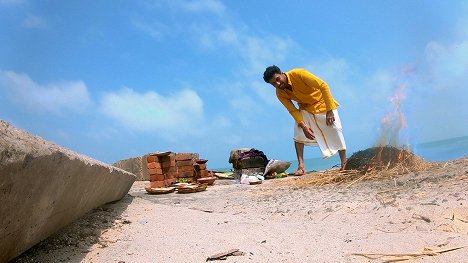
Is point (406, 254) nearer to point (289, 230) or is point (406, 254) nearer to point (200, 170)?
point (289, 230)

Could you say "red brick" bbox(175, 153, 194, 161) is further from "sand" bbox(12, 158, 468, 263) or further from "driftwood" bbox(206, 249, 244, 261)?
"driftwood" bbox(206, 249, 244, 261)

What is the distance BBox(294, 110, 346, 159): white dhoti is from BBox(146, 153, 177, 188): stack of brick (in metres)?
2.21

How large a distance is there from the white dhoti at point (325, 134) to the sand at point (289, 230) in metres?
2.40

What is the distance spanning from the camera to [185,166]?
6.87 metres

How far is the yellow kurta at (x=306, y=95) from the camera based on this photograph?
232 inches

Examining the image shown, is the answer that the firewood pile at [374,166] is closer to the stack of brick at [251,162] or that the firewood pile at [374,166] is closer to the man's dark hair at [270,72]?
the man's dark hair at [270,72]

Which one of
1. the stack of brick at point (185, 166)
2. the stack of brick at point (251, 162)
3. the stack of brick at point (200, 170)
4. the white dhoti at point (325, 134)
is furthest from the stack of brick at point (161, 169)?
the white dhoti at point (325, 134)

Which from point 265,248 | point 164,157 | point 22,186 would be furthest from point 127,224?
point 164,157

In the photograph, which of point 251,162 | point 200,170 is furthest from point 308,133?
point 200,170

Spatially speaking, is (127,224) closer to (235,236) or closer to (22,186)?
(235,236)

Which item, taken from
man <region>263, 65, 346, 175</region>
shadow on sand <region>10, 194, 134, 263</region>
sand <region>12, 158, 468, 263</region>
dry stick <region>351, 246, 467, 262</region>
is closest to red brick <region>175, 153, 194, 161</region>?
man <region>263, 65, 346, 175</region>

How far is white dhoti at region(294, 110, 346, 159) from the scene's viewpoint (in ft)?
19.7

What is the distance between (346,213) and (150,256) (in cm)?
146

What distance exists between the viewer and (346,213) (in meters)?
2.83
